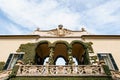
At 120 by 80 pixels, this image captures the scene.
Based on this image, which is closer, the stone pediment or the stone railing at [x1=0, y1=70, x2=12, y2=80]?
the stone railing at [x1=0, y1=70, x2=12, y2=80]

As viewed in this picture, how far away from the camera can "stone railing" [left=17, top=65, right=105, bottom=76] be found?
37.8ft

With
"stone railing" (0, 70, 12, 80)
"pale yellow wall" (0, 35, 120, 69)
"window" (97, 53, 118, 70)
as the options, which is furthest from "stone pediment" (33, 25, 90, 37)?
"stone railing" (0, 70, 12, 80)

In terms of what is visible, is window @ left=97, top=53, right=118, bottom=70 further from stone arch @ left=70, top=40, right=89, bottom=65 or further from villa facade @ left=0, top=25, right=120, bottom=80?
stone arch @ left=70, top=40, right=89, bottom=65

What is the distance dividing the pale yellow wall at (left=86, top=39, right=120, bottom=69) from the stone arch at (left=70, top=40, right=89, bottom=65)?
118 centimetres

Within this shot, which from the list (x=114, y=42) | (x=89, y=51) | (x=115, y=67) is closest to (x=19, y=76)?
(x=89, y=51)

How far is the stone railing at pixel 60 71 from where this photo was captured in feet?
37.8

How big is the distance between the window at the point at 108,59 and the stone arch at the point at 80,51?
145 centimetres

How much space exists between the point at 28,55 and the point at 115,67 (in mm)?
8929

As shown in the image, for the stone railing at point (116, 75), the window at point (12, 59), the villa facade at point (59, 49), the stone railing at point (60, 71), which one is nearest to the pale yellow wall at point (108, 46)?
the villa facade at point (59, 49)

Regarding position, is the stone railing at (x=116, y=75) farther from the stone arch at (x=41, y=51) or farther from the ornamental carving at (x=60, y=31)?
the ornamental carving at (x=60, y=31)

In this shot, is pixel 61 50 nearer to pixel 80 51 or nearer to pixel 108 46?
pixel 80 51

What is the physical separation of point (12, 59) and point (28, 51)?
6.04 ft

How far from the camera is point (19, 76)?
37.4 feet

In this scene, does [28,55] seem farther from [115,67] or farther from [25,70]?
[115,67]
